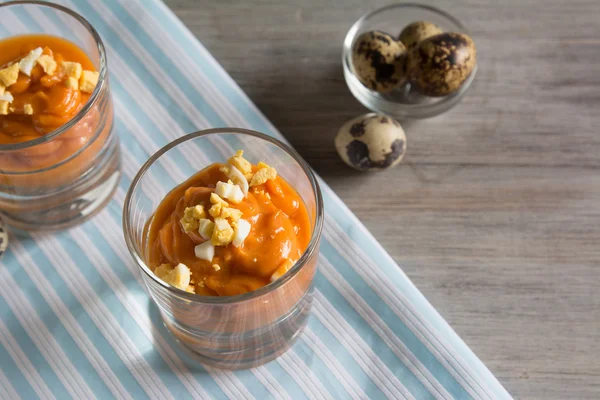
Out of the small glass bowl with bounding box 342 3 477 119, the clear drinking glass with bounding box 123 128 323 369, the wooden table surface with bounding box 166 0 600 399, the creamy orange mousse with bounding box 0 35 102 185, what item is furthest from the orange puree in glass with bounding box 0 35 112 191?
the small glass bowl with bounding box 342 3 477 119

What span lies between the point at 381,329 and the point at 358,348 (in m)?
0.05

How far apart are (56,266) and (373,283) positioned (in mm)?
499

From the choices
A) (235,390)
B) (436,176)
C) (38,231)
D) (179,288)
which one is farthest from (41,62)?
(436,176)

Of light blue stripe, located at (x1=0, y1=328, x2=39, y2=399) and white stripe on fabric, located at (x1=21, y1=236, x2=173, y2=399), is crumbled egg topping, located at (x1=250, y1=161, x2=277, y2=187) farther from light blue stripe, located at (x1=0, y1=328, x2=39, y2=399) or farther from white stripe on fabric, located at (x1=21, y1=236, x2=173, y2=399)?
light blue stripe, located at (x1=0, y1=328, x2=39, y2=399)

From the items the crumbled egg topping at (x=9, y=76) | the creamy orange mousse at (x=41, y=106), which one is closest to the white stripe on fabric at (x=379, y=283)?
the creamy orange mousse at (x=41, y=106)

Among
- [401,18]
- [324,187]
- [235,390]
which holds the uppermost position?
[401,18]

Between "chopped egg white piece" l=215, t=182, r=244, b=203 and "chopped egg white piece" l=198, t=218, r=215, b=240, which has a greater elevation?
"chopped egg white piece" l=215, t=182, r=244, b=203

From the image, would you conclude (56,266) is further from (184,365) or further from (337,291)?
(337,291)

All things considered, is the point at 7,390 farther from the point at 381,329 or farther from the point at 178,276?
the point at 381,329

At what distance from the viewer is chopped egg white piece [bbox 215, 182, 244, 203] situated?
2.89ft

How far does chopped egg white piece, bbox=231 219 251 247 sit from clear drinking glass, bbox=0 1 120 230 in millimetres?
292

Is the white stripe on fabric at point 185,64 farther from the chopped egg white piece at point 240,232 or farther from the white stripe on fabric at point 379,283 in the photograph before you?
the chopped egg white piece at point 240,232

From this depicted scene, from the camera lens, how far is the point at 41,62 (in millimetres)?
1008

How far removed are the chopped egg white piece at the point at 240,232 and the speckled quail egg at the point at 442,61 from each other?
499 mm
